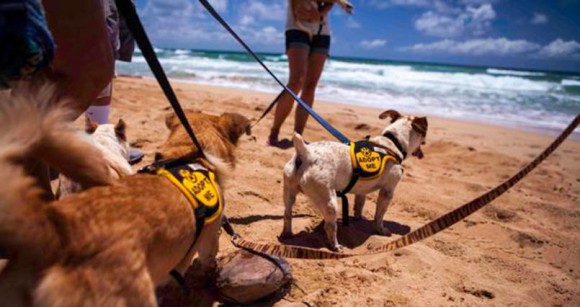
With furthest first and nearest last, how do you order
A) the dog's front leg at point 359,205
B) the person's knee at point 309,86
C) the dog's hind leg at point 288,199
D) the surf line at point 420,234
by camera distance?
the person's knee at point 309,86 < the dog's front leg at point 359,205 < the dog's hind leg at point 288,199 < the surf line at point 420,234

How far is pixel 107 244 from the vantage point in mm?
1401

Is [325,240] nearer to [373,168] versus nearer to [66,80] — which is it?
[373,168]

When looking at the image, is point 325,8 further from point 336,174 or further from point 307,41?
point 336,174

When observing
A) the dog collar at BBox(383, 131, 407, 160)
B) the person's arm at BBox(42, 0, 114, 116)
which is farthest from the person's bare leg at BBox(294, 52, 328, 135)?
the person's arm at BBox(42, 0, 114, 116)

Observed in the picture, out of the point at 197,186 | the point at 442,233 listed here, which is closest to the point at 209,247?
the point at 197,186

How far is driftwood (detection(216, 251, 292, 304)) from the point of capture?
227cm

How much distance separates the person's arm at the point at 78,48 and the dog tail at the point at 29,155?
52cm

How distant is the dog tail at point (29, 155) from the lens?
117cm

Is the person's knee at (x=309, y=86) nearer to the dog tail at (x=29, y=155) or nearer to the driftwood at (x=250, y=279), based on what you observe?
the driftwood at (x=250, y=279)

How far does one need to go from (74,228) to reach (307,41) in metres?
4.50

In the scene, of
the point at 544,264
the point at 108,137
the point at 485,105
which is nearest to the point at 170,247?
the point at 108,137

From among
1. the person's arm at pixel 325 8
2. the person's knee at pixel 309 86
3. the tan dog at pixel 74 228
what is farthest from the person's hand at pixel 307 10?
the tan dog at pixel 74 228

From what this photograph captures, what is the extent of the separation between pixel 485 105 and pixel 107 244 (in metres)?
15.6

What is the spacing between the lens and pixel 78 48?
1.76 meters
